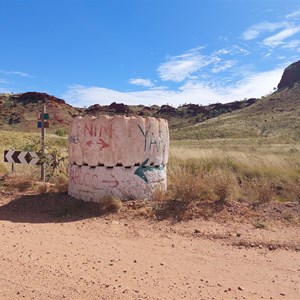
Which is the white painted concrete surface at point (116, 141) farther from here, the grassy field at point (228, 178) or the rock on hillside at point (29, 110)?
the rock on hillside at point (29, 110)

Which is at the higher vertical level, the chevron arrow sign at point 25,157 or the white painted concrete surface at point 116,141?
the white painted concrete surface at point 116,141

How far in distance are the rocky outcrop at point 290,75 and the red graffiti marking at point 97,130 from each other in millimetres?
81889

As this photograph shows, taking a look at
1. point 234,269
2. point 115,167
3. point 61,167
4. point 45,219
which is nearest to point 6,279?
point 234,269

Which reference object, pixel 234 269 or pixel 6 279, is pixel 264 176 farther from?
pixel 6 279

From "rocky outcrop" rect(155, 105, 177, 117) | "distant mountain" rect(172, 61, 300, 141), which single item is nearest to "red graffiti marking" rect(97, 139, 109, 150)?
"distant mountain" rect(172, 61, 300, 141)

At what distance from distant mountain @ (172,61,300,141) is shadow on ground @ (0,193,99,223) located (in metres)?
36.5

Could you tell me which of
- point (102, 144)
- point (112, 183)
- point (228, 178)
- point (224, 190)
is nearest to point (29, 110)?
point (102, 144)

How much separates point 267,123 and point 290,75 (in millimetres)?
37412

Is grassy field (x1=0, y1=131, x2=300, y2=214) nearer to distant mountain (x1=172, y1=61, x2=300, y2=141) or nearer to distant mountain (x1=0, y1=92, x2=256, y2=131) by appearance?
distant mountain (x1=172, y1=61, x2=300, y2=141)

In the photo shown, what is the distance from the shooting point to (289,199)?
8859mm

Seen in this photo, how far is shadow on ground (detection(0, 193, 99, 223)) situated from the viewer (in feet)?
23.1

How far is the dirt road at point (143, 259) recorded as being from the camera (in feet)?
12.8

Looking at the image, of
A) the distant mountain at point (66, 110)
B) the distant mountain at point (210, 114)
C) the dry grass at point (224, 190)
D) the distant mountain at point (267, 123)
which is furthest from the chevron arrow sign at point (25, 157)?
the distant mountain at point (66, 110)

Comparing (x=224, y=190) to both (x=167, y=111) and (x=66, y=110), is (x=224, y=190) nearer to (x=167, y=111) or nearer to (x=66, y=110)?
(x=66, y=110)
